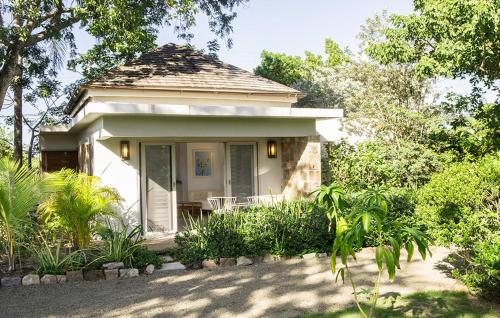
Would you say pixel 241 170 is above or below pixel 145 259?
above

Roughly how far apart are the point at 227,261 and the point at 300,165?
4.89 m

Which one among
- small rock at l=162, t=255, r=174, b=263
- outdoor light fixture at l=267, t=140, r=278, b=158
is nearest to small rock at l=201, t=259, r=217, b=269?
small rock at l=162, t=255, r=174, b=263

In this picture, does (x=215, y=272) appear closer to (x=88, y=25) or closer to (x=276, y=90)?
(x=276, y=90)

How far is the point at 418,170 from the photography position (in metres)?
12.5

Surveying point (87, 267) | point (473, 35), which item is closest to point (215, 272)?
point (87, 267)

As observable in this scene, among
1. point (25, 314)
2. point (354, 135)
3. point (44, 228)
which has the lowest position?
point (25, 314)

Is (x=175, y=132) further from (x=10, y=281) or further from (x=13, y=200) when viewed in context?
(x=10, y=281)

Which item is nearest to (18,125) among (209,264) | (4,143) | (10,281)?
(4,143)

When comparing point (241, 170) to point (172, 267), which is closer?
point (172, 267)

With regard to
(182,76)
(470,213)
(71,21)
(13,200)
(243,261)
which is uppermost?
(71,21)

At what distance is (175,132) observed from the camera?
412 inches

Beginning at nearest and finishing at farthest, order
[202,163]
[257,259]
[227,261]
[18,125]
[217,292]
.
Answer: [217,292] → [227,261] → [257,259] → [202,163] → [18,125]

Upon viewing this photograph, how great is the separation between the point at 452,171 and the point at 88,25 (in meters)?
12.4

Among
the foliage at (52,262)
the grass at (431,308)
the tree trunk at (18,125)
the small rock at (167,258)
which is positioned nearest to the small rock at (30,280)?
the foliage at (52,262)
